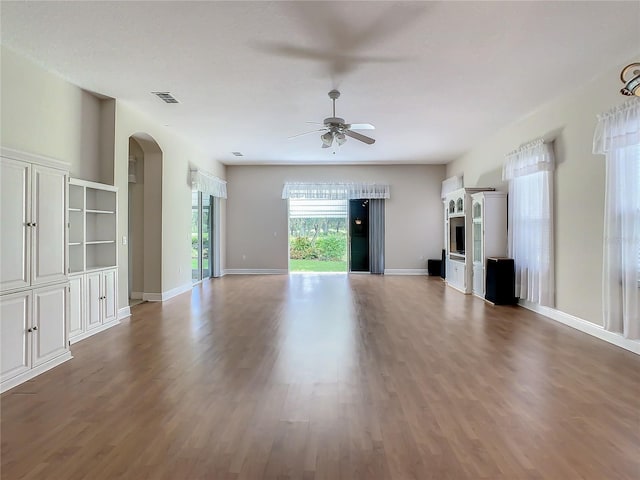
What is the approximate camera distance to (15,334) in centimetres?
284

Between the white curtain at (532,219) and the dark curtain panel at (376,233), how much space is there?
4.03 meters

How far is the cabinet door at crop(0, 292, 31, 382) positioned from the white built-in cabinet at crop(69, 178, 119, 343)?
2.93ft

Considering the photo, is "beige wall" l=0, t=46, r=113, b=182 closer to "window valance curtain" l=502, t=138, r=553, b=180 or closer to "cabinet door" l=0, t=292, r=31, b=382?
"cabinet door" l=0, t=292, r=31, b=382

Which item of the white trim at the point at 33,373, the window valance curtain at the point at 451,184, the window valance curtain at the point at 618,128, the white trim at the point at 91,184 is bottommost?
the white trim at the point at 33,373

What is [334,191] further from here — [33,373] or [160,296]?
[33,373]

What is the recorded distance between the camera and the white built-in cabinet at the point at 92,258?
3.99 m

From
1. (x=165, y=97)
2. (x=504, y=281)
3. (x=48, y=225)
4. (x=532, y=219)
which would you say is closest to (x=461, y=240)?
(x=504, y=281)

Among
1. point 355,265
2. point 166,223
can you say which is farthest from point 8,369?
point 355,265

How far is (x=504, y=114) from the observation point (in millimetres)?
5398

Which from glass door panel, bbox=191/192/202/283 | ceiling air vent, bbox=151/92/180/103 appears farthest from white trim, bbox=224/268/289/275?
ceiling air vent, bbox=151/92/180/103

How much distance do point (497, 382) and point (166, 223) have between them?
5.44 m

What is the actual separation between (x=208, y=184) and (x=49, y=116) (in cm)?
415

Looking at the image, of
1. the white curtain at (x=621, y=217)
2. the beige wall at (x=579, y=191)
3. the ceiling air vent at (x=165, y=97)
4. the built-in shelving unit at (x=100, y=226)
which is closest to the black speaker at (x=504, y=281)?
the beige wall at (x=579, y=191)

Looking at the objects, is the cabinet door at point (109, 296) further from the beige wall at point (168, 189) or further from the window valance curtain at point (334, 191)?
the window valance curtain at point (334, 191)
